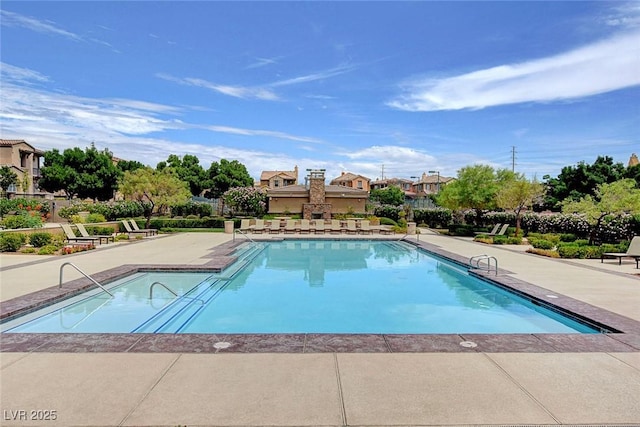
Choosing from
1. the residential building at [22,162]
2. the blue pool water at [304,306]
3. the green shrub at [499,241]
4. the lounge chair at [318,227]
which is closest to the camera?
the blue pool water at [304,306]

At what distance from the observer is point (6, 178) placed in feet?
132

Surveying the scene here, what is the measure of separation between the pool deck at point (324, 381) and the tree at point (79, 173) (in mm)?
42697

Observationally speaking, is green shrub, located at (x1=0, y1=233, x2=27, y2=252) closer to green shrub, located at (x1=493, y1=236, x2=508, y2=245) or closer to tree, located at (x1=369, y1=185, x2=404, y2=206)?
green shrub, located at (x1=493, y1=236, x2=508, y2=245)

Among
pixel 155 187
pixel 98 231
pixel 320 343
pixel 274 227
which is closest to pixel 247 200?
pixel 274 227

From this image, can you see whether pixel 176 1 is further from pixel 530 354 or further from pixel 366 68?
pixel 530 354

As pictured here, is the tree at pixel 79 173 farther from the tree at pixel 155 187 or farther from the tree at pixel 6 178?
the tree at pixel 155 187

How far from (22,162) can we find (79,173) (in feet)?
40.4

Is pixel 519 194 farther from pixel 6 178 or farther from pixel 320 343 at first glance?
pixel 6 178

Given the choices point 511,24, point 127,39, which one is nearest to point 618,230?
point 511,24

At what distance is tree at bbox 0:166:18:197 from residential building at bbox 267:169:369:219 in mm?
26496

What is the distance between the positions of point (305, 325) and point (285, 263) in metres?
7.18

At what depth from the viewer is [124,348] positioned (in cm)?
466

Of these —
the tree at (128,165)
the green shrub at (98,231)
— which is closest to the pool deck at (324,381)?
the green shrub at (98,231)

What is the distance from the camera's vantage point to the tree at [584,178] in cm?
3703
